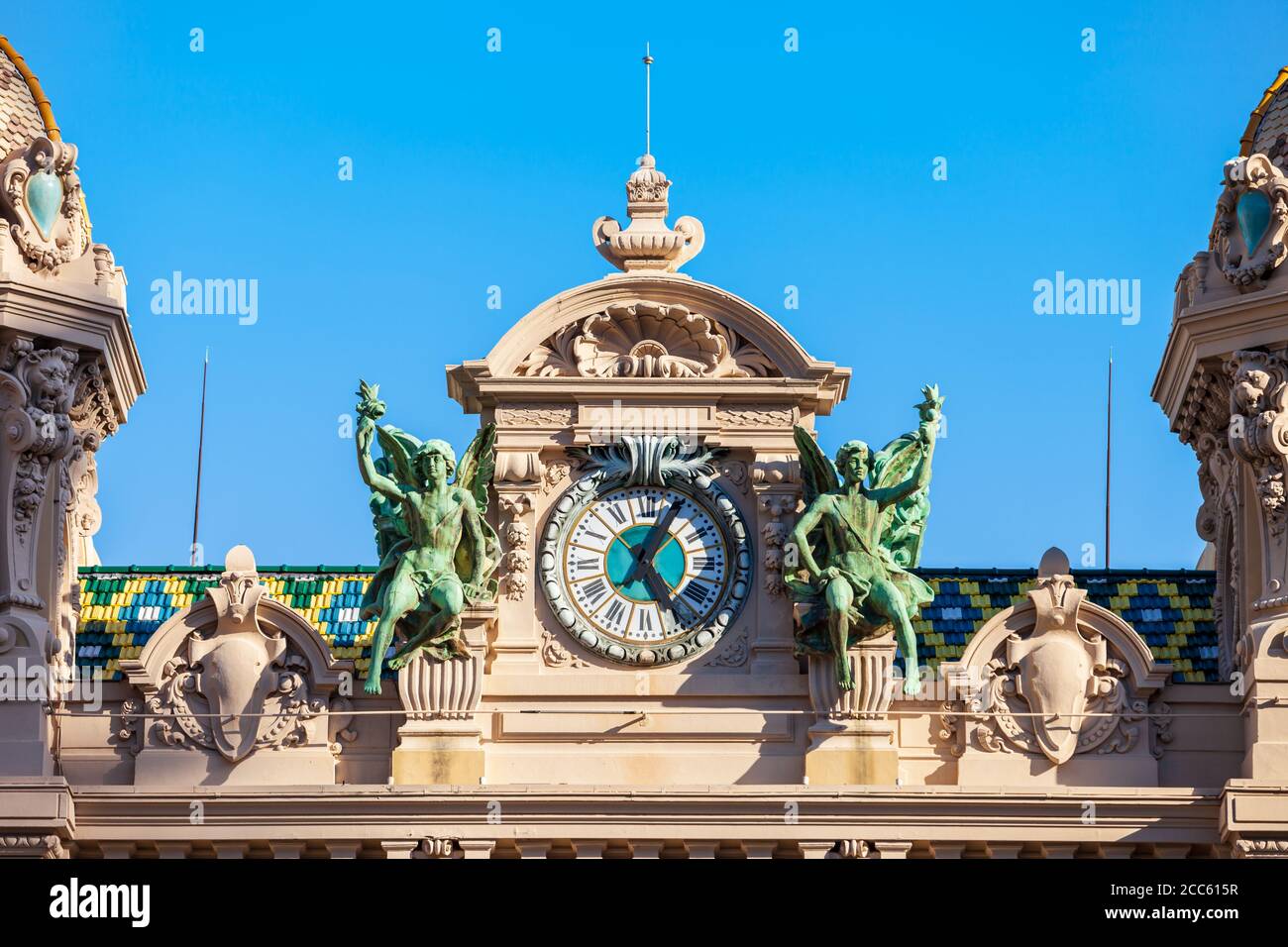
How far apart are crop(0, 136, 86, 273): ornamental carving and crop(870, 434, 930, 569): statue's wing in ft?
28.6

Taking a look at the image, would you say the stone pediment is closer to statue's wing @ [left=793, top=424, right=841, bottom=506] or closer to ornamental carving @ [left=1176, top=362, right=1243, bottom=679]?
statue's wing @ [left=793, top=424, right=841, bottom=506]

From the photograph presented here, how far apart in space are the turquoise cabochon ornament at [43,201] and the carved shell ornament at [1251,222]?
12117mm

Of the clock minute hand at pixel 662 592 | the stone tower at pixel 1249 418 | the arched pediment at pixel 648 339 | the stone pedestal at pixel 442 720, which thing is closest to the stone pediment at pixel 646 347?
the arched pediment at pixel 648 339

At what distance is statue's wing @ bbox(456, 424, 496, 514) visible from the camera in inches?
1775

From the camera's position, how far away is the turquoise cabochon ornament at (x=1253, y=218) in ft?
148

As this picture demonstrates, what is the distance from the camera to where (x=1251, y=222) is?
45.3 m

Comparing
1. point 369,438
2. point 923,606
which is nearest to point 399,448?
point 369,438

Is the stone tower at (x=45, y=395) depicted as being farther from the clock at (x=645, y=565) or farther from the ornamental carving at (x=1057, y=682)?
the ornamental carving at (x=1057, y=682)

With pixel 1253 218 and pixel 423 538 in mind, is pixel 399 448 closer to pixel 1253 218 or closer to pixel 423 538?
pixel 423 538

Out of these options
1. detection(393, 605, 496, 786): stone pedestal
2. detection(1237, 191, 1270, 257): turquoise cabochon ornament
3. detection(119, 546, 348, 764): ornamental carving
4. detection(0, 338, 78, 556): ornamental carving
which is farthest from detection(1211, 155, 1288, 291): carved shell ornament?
detection(0, 338, 78, 556): ornamental carving
